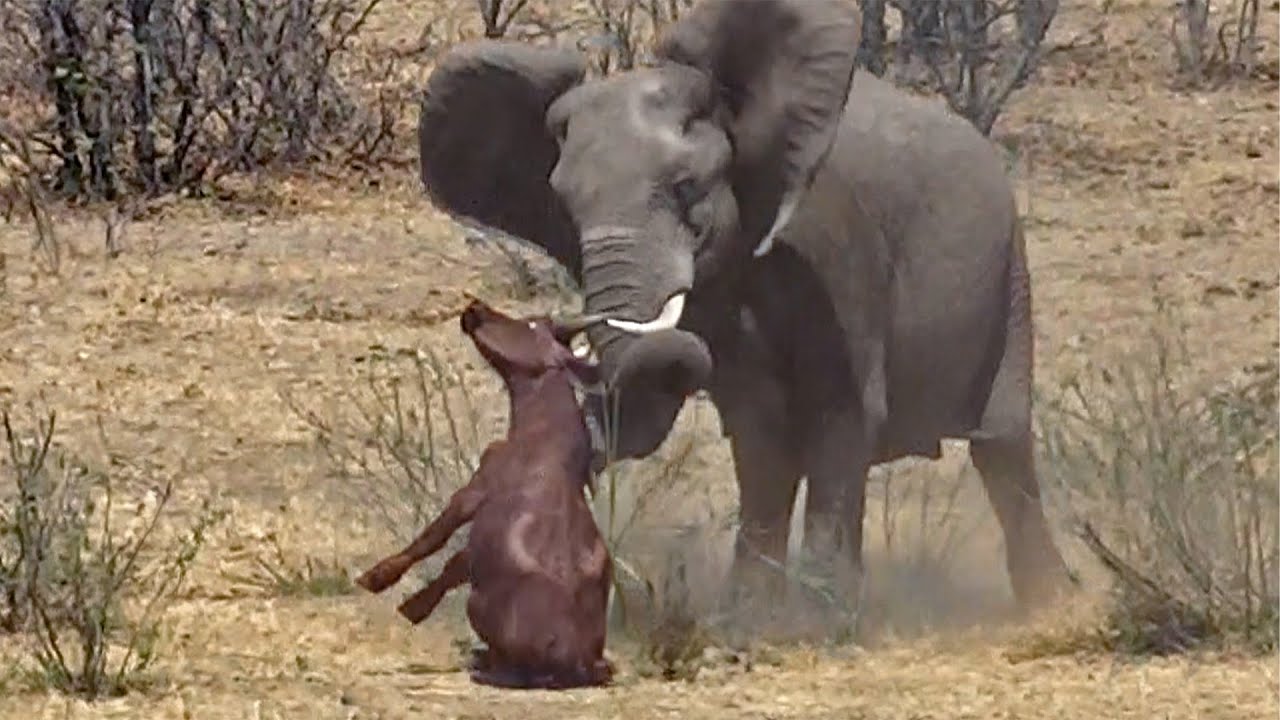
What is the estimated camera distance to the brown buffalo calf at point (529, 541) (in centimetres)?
589

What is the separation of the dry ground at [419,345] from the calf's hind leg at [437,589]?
12cm

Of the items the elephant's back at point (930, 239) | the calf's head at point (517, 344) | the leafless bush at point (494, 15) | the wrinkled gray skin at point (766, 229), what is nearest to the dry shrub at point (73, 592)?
the calf's head at point (517, 344)

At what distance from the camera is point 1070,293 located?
38.5ft

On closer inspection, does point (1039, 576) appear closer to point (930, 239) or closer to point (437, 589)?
point (930, 239)

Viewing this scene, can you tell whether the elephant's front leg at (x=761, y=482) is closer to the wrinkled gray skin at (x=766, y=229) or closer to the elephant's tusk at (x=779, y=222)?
the wrinkled gray skin at (x=766, y=229)

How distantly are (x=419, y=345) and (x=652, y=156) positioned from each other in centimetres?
413

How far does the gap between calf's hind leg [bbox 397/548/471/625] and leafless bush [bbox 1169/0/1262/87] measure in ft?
33.8

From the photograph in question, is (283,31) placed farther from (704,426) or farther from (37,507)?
(37,507)

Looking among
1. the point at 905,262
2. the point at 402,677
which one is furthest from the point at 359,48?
the point at 402,677

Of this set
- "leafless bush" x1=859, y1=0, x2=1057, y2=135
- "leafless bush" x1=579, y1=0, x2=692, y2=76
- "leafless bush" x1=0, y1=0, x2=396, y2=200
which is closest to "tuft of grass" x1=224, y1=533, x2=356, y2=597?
"leafless bush" x1=579, y1=0, x2=692, y2=76

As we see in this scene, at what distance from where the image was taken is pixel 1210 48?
16688 mm

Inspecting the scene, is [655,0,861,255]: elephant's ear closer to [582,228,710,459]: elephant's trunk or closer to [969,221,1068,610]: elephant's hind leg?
[582,228,710,459]: elephant's trunk

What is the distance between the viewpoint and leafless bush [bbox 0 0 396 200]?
43.7 feet

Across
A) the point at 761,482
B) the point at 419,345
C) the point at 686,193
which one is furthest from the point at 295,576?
the point at 419,345
